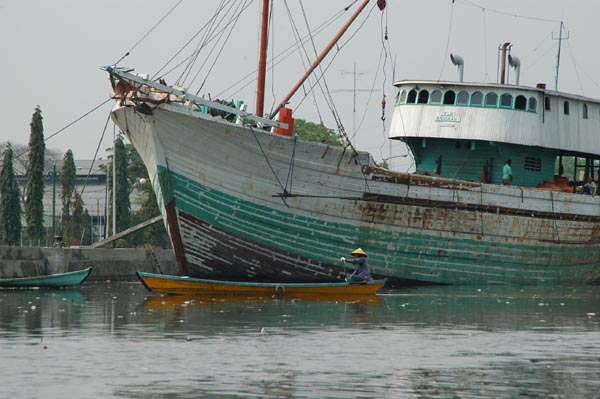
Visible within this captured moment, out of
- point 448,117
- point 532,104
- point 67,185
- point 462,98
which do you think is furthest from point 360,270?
point 67,185

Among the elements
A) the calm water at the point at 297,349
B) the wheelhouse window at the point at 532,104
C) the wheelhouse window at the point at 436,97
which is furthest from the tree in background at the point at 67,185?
the calm water at the point at 297,349

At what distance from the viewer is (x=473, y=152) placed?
38.6m

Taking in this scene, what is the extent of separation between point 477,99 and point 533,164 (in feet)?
10.1

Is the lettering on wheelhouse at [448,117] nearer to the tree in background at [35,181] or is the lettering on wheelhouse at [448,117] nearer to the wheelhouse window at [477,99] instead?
the wheelhouse window at [477,99]

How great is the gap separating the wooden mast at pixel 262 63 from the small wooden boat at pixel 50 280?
6959mm

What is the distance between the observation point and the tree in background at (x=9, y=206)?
54938 millimetres

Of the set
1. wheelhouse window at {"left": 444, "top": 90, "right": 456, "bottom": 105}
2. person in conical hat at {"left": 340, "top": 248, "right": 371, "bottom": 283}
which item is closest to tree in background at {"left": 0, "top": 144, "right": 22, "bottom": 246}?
wheelhouse window at {"left": 444, "top": 90, "right": 456, "bottom": 105}

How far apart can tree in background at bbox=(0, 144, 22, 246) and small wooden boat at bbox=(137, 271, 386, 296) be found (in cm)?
2581

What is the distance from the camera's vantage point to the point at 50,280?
115ft

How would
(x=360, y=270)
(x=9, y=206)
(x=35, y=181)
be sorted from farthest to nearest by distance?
1. (x=35, y=181)
2. (x=9, y=206)
3. (x=360, y=270)

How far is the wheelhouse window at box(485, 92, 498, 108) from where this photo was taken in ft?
123

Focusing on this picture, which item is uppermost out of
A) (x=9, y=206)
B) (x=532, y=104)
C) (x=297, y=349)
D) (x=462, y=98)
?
(x=462, y=98)

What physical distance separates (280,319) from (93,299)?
27.7 ft

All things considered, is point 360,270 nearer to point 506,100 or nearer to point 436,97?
point 436,97
